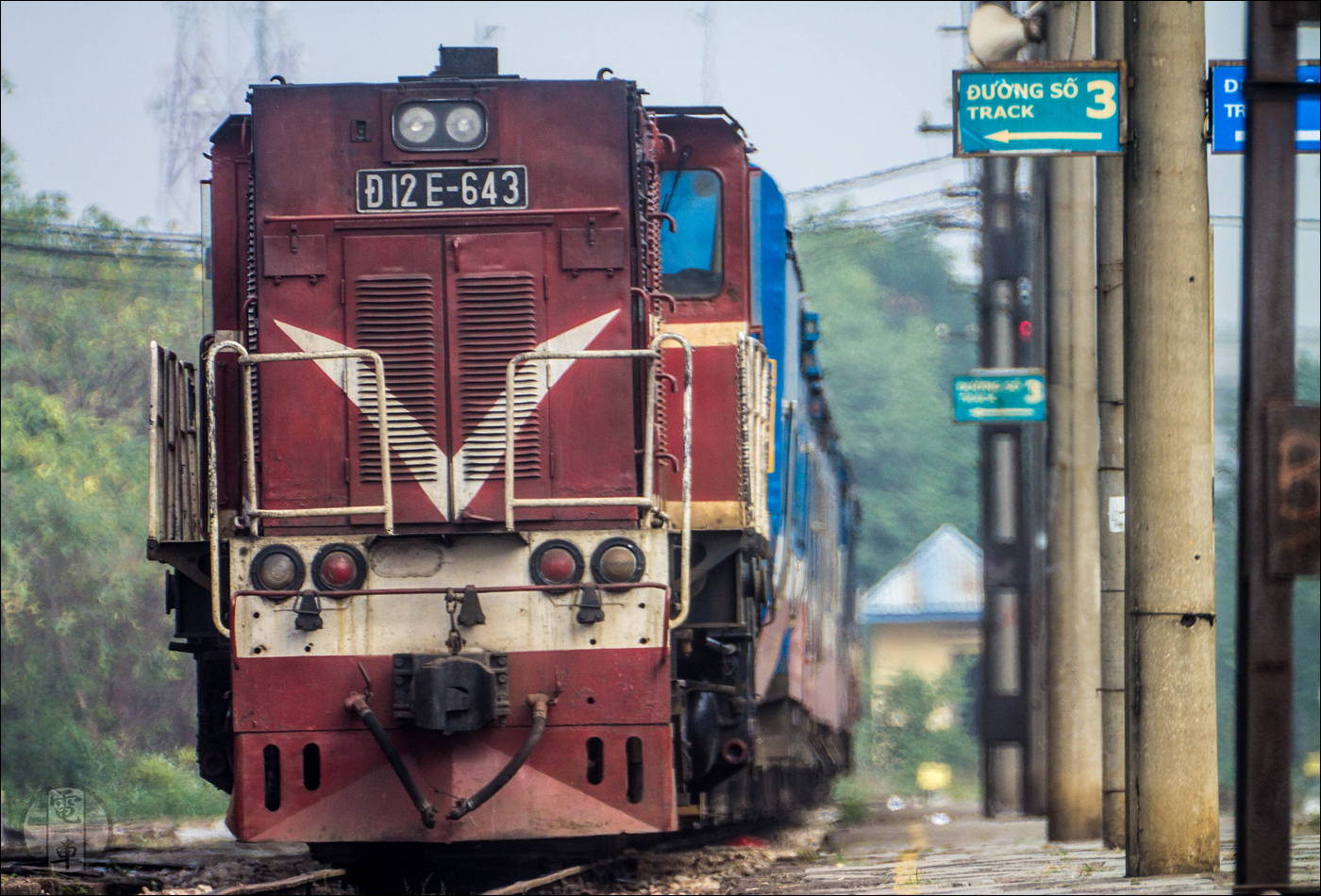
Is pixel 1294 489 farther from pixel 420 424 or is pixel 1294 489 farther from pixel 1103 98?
pixel 420 424

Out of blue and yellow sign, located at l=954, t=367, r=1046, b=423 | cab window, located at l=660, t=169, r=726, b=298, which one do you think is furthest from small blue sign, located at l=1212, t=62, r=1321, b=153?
blue and yellow sign, located at l=954, t=367, r=1046, b=423

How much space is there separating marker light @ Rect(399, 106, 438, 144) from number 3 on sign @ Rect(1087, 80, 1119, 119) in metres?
2.91

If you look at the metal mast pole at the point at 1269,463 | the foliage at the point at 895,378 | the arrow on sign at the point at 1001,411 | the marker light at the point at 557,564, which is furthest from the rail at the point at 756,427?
the foliage at the point at 895,378

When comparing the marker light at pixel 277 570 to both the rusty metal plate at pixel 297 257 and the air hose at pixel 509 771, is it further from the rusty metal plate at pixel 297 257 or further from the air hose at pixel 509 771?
the rusty metal plate at pixel 297 257

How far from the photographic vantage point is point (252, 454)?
7246 millimetres

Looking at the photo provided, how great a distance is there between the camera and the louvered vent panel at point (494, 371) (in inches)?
297

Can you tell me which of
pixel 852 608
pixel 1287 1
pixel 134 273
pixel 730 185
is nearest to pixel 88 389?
pixel 134 273

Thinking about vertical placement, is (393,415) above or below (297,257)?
below

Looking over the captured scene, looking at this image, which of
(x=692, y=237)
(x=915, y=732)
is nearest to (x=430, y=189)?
(x=692, y=237)

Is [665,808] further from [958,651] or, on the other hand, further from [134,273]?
[958,651]

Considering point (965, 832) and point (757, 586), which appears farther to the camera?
point (965, 832)

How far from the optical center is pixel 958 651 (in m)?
53.9

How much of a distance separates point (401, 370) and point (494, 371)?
1.36 ft

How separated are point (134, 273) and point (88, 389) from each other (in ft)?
8.10
